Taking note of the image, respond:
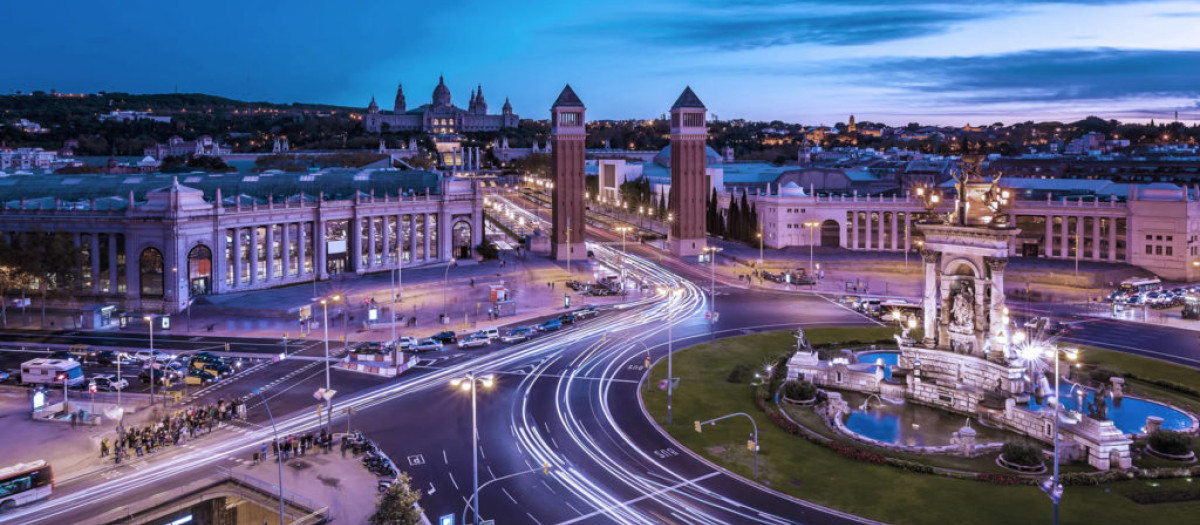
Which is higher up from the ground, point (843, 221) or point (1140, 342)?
point (843, 221)

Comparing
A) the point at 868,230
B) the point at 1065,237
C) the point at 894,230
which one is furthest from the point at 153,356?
the point at 1065,237

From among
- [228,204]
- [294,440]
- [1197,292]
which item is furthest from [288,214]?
[1197,292]

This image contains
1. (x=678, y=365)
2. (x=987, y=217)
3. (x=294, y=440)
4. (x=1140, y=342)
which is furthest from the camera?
(x=1140, y=342)

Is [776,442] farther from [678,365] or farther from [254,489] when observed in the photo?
[254,489]

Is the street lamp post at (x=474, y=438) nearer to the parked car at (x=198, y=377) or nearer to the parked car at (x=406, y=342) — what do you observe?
the parked car at (x=406, y=342)

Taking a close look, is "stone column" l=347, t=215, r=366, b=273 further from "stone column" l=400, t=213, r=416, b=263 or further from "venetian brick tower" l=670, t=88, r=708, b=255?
"venetian brick tower" l=670, t=88, r=708, b=255

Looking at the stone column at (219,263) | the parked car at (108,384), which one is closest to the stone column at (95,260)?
the stone column at (219,263)
